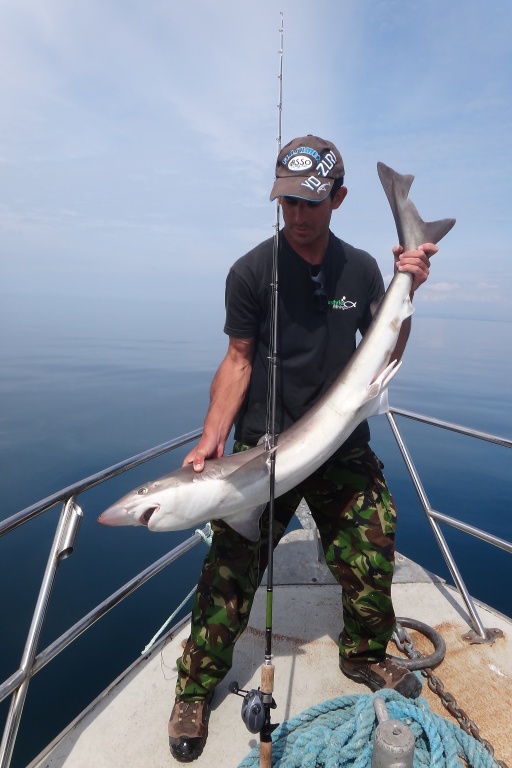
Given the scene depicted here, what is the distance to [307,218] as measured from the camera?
270 centimetres

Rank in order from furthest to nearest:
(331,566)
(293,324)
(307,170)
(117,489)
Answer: (117,489) < (331,566) < (293,324) < (307,170)

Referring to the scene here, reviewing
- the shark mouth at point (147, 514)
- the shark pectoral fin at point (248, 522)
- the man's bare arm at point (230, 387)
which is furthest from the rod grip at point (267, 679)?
the man's bare arm at point (230, 387)

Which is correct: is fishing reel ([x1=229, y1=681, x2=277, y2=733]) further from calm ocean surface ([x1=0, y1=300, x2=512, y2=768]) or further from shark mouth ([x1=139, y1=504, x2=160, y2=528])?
calm ocean surface ([x1=0, y1=300, x2=512, y2=768])

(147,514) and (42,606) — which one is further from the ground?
(147,514)

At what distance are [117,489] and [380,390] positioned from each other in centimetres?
792

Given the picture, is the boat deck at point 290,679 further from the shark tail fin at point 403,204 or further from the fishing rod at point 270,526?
the shark tail fin at point 403,204

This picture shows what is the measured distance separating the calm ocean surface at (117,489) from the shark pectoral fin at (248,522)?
3.21m

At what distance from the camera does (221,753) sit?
8.44 ft

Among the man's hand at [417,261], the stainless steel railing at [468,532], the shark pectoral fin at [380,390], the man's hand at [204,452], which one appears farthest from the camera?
the stainless steel railing at [468,532]

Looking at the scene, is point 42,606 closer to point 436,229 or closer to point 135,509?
point 135,509

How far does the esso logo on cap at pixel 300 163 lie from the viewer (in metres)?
2.57

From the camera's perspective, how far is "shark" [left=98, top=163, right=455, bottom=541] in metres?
2.39

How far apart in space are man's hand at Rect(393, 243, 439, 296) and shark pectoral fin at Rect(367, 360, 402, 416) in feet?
1.75

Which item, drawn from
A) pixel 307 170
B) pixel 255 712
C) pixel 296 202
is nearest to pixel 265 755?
pixel 255 712
